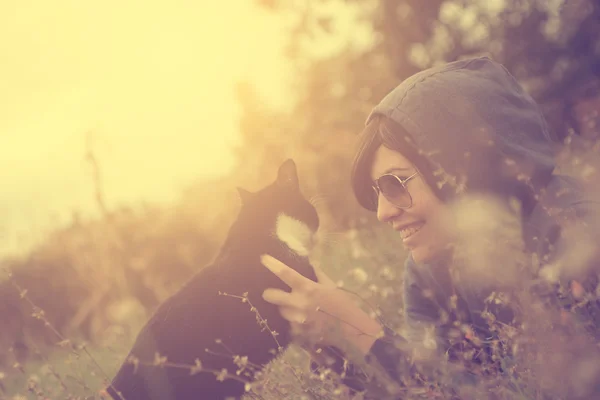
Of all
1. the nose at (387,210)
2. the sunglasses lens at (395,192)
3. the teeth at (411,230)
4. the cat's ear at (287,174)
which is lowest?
the teeth at (411,230)

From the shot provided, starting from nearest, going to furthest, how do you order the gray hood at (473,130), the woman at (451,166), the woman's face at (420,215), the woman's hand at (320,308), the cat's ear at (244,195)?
1. the woman's hand at (320,308)
2. the woman at (451,166)
3. the gray hood at (473,130)
4. the woman's face at (420,215)
5. the cat's ear at (244,195)

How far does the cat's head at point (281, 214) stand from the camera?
10.8ft

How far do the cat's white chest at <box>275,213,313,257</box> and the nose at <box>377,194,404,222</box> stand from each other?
76cm

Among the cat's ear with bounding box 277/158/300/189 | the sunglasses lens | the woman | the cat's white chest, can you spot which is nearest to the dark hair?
the woman

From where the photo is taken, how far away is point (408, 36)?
834 cm

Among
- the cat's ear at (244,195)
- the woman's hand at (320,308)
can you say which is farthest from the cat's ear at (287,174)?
the woman's hand at (320,308)

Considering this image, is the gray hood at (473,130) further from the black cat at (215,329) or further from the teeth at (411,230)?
the black cat at (215,329)

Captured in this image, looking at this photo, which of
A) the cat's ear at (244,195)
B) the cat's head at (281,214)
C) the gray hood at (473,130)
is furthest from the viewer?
the cat's ear at (244,195)

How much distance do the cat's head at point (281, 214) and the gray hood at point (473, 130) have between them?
→ 3.61 feet

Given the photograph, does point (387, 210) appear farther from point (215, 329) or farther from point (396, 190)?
point (215, 329)

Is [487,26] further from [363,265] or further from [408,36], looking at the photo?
[363,265]

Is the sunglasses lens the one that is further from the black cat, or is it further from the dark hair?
the black cat

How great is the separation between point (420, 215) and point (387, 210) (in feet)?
0.58

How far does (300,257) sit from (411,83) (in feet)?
4.27
